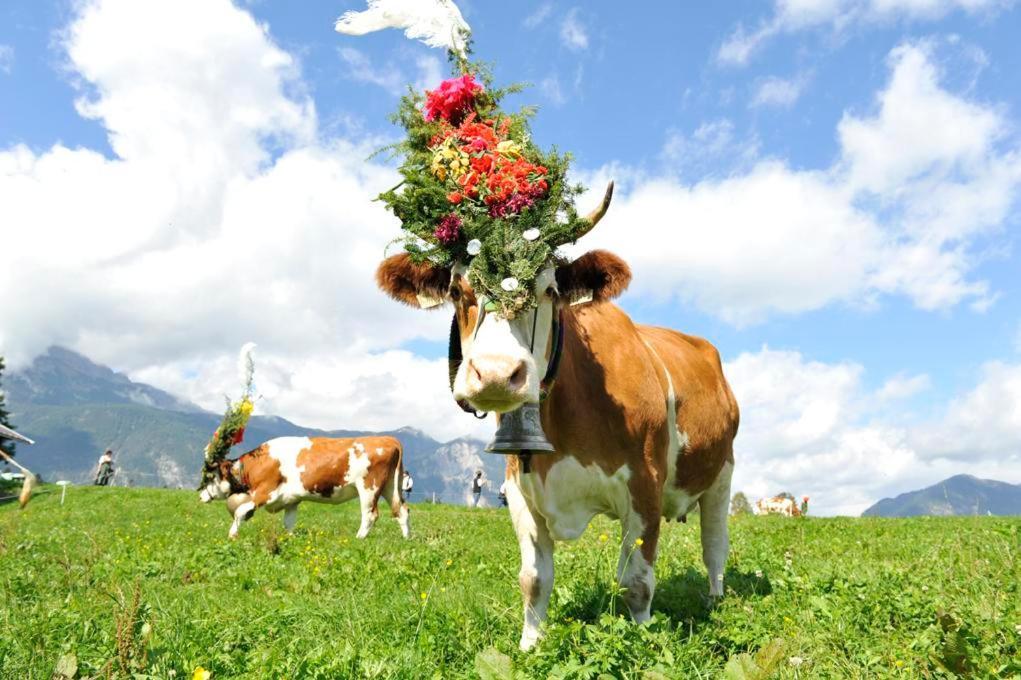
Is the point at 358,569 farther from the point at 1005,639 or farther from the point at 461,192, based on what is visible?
the point at 1005,639

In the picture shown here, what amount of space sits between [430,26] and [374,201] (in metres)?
1.56

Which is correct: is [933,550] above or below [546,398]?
below

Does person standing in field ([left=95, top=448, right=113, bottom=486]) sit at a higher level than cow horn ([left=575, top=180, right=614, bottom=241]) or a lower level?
lower

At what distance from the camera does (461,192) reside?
427 cm

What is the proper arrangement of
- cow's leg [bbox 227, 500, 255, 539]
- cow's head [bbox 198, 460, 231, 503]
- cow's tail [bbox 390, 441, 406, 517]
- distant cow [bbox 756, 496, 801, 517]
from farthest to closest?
distant cow [bbox 756, 496, 801, 517] → cow's head [bbox 198, 460, 231, 503] → cow's tail [bbox 390, 441, 406, 517] → cow's leg [bbox 227, 500, 255, 539]

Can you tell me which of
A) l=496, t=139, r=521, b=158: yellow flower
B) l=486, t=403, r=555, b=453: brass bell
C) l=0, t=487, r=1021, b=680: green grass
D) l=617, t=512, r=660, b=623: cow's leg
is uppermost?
l=496, t=139, r=521, b=158: yellow flower

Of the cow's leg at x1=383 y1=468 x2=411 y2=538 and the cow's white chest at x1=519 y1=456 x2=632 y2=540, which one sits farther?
the cow's leg at x1=383 y1=468 x2=411 y2=538

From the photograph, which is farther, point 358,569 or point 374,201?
point 358,569

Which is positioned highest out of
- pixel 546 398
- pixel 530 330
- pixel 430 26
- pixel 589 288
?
pixel 430 26

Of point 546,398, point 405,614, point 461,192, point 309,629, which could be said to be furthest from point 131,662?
point 461,192

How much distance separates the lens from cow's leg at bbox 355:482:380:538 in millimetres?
Answer: 15016

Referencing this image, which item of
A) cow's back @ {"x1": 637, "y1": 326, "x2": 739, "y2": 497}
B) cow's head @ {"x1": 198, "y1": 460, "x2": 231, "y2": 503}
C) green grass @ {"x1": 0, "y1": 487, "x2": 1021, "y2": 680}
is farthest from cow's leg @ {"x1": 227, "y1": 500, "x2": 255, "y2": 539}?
cow's back @ {"x1": 637, "y1": 326, "x2": 739, "y2": 497}

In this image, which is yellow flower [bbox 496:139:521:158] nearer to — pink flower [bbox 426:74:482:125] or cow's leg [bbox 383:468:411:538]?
pink flower [bbox 426:74:482:125]

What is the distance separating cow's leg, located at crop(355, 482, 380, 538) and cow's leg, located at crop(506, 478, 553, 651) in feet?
33.9
